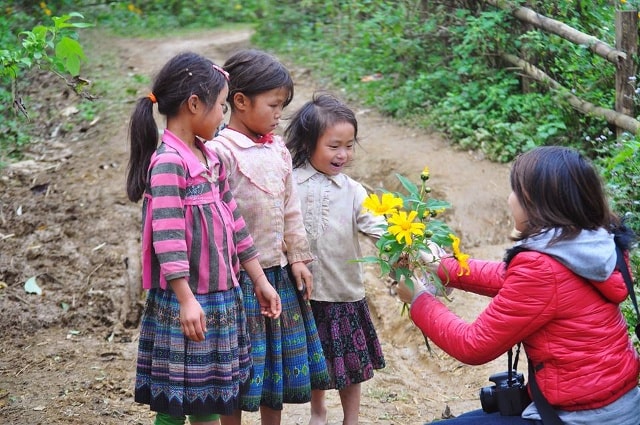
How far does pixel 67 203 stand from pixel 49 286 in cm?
115

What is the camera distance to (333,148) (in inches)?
133

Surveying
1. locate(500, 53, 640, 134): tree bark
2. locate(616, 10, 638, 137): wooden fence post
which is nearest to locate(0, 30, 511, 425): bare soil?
locate(500, 53, 640, 134): tree bark

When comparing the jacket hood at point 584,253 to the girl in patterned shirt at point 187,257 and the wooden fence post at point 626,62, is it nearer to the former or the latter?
the girl in patterned shirt at point 187,257

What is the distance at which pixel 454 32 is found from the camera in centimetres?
784

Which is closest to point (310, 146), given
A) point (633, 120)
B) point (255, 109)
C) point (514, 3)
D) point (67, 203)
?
point (255, 109)

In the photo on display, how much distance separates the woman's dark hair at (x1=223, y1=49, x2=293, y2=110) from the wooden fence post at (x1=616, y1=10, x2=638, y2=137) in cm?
343

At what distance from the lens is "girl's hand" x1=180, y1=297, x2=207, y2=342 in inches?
107

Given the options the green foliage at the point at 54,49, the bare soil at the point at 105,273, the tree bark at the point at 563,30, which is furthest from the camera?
the tree bark at the point at 563,30

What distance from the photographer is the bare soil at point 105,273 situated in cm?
426

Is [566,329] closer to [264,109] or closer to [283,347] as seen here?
[283,347]

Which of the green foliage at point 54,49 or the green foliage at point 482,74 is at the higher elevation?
the green foliage at point 54,49

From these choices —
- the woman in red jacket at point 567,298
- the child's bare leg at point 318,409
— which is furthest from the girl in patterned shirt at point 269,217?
the woman in red jacket at point 567,298

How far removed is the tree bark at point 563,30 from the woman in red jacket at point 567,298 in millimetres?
3722

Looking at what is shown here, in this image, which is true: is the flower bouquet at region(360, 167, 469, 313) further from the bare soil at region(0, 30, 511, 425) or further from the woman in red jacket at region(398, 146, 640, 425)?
the bare soil at region(0, 30, 511, 425)
